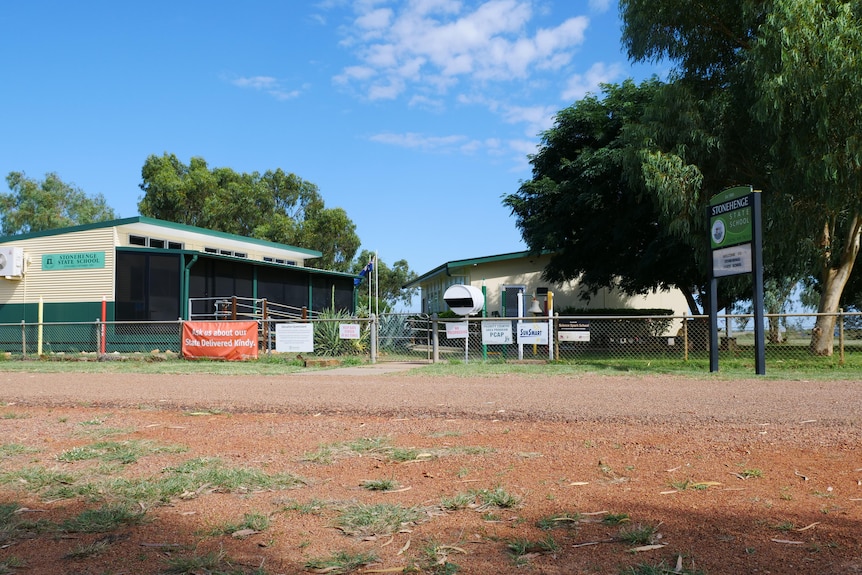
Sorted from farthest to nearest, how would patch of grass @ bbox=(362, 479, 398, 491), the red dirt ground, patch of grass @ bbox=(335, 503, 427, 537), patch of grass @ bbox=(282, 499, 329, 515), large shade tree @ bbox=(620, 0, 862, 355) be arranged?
large shade tree @ bbox=(620, 0, 862, 355) < patch of grass @ bbox=(362, 479, 398, 491) < patch of grass @ bbox=(282, 499, 329, 515) < patch of grass @ bbox=(335, 503, 427, 537) < the red dirt ground

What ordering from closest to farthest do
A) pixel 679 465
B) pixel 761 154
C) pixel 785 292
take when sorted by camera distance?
pixel 679 465 < pixel 761 154 < pixel 785 292

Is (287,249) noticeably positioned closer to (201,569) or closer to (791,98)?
(791,98)

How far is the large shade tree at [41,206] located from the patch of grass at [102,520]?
183 feet

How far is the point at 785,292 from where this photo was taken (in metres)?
45.1

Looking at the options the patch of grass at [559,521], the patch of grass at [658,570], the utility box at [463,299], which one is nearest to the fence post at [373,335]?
the utility box at [463,299]

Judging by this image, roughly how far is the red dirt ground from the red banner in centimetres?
876

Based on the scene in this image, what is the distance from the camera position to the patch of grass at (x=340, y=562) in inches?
140

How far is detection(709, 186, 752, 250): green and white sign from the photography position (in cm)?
1467

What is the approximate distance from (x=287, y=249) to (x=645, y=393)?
2397 centimetres

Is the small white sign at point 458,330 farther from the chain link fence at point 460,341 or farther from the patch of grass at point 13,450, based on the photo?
the patch of grass at point 13,450

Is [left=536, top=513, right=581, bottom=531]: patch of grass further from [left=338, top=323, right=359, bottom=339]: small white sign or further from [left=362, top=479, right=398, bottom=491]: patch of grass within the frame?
[left=338, top=323, right=359, bottom=339]: small white sign

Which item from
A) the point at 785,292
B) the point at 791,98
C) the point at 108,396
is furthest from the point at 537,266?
the point at 108,396

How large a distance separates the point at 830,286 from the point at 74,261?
Answer: 2396 centimetres

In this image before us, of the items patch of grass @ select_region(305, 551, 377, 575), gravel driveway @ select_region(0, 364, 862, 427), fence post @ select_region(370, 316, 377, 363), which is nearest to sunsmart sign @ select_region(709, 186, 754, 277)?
gravel driveway @ select_region(0, 364, 862, 427)
